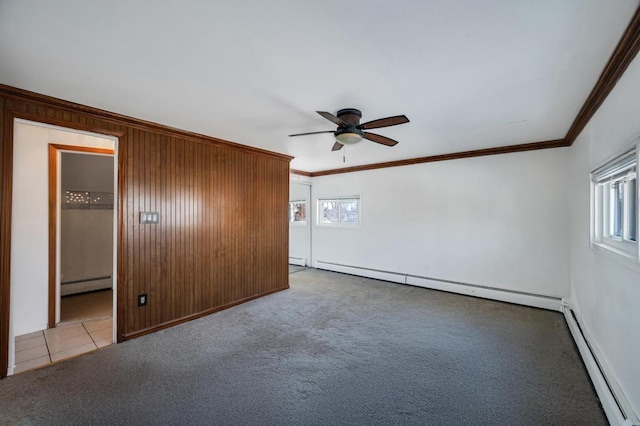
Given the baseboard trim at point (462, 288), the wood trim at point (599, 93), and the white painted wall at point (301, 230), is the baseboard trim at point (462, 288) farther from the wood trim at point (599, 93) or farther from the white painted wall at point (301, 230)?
the wood trim at point (599, 93)

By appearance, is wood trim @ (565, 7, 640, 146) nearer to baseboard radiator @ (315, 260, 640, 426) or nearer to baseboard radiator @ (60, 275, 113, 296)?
baseboard radiator @ (315, 260, 640, 426)

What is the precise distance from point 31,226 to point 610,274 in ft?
18.5

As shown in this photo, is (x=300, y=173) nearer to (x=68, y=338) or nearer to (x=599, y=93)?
(x=68, y=338)

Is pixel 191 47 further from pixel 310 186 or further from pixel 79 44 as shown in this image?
pixel 310 186

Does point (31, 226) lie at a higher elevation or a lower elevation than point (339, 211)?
lower

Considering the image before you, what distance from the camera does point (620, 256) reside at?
182 centimetres

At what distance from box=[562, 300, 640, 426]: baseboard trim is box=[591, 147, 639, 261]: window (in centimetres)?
90

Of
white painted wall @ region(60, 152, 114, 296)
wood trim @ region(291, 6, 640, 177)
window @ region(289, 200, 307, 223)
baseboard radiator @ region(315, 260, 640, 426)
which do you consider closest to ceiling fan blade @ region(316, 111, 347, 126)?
wood trim @ region(291, 6, 640, 177)

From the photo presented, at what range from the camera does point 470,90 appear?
2.26m

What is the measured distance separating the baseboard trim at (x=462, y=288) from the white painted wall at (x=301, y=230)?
1012 millimetres

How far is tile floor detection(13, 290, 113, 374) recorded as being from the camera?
2533mm

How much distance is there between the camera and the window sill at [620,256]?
1.61 m

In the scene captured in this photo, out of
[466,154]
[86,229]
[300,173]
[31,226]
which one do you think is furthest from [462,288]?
[86,229]

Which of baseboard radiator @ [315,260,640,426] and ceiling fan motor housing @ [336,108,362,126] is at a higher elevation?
ceiling fan motor housing @ [336,108,362,126]
